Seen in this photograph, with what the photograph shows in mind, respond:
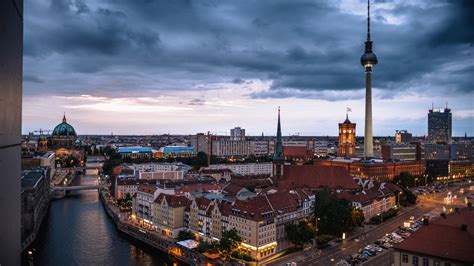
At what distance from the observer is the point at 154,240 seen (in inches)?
851

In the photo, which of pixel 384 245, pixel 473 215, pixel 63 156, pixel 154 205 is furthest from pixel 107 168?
pixel 473 215

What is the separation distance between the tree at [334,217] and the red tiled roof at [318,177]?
23.2 feet

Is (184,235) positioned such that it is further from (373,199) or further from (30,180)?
(373,199)

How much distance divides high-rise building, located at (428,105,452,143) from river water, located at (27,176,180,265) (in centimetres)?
8732

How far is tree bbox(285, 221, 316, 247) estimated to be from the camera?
→ 18578 mm

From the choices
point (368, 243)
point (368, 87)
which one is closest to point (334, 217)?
point (368, 243)

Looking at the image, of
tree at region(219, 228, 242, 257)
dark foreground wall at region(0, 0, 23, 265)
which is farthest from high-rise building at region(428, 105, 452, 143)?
dark foreground wall at region(0, 0, 23, 265)

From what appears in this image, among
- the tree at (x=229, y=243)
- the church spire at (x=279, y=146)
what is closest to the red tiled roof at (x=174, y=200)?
the tree at (x=229, y=243)

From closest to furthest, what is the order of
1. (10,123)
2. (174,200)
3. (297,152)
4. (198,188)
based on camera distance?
(10,123)
(174,200)
(198,188)
(297,152)

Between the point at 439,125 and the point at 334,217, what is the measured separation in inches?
3384

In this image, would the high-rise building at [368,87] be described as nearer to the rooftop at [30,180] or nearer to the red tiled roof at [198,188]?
the red tiled roof at [198,188]

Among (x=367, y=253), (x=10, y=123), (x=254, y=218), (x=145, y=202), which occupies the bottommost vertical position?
(x=367, y=253)

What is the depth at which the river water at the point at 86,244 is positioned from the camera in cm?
1916

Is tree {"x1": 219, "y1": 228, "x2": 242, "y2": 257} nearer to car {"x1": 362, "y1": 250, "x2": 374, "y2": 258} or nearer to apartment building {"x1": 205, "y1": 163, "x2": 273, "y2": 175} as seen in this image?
car {"x1": 362, "y1": 250, "x2": 374, "y2": 258}
